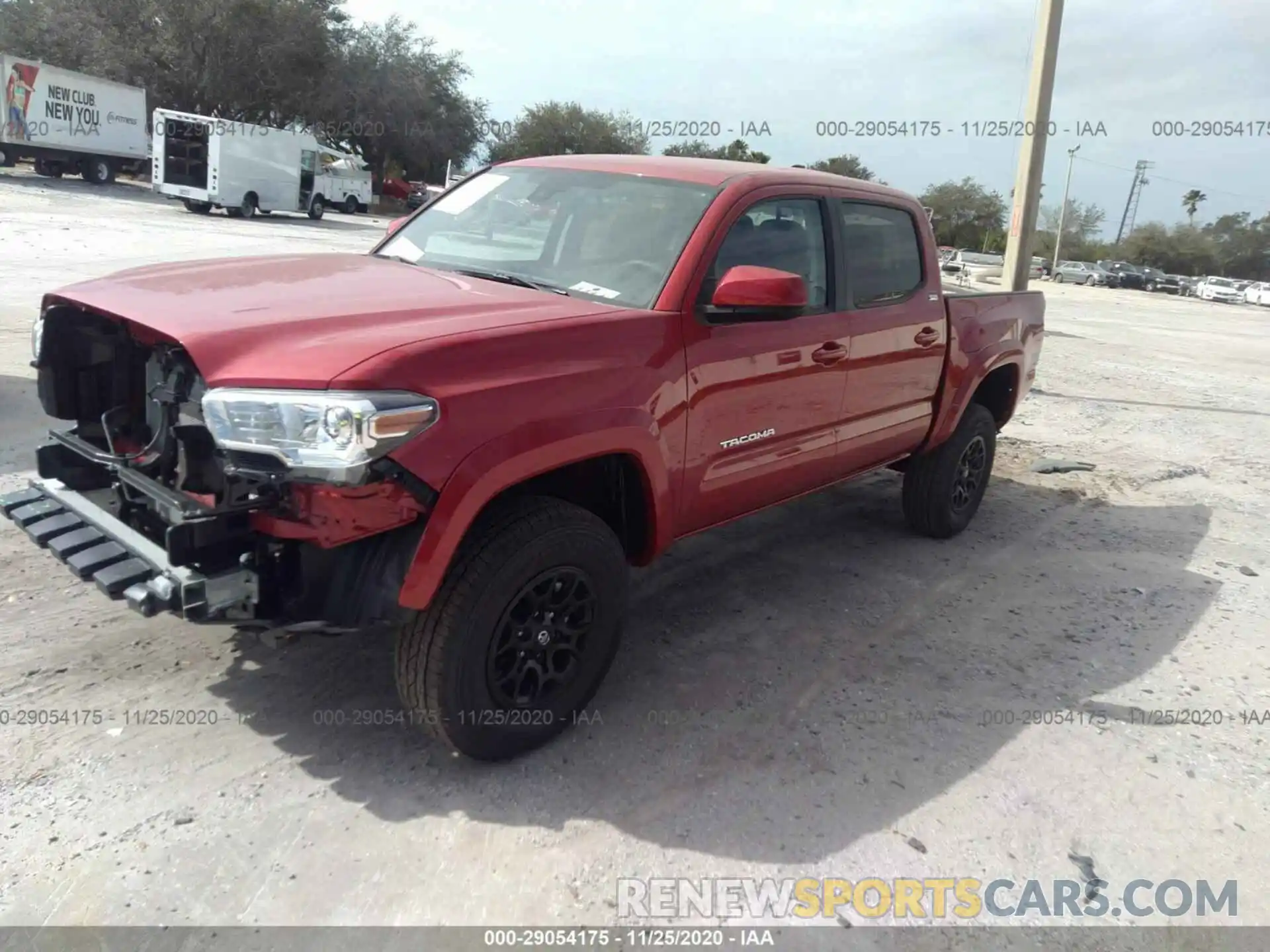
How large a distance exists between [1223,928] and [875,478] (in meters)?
4.48

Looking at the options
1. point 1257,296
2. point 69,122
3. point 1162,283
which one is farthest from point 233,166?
point 1162,283

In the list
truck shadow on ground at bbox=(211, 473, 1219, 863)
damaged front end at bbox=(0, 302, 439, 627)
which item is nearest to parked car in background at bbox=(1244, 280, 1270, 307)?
truck shadow on ground at bbox=(211, 473, 1219, 863)

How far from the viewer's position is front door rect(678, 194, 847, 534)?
357 cm

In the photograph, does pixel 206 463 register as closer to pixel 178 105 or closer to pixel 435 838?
pixel 435 838

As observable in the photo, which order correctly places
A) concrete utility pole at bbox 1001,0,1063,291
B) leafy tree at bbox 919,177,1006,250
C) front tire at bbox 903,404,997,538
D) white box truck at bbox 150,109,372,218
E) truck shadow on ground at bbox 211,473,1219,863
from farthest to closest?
1. leafy tree at bbox 919,177,1006,250
2. white box truck at bbox 150,109,372,218
3. concrete utility pole at bbox 1001,0,1063,291
4. front tire at bbox 903,404,997,538
5. truck shadow on ground at bbox 211,473,1219,863

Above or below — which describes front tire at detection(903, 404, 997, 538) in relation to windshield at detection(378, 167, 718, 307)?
below

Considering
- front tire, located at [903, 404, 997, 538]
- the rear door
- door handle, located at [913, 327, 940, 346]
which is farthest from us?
front tire, located at [903, 404, 997, 538]

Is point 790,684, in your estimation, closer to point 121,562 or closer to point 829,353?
point 829,353

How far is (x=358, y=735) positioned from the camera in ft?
10.9

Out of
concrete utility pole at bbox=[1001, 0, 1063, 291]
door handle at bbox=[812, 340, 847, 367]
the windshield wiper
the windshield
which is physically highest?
concrete utility pole at bbox=[1001, 0, 1063, 291]

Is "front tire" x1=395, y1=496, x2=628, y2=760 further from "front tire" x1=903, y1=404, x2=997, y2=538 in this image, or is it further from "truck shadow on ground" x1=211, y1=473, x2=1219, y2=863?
"front tire" x1=903, y1=404, x2=997, y2=538

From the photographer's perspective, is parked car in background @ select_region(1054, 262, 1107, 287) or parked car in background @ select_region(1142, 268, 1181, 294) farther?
parked car in background @ select_region(1054, 262, 1107, 287)

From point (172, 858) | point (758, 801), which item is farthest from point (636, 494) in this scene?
point (172, 858)

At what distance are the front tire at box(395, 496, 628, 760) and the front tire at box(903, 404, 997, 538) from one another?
280 centimetres
